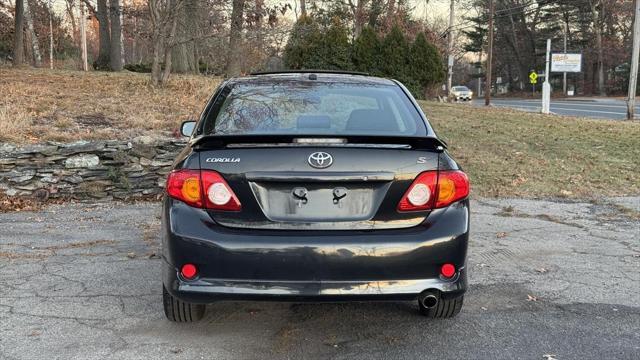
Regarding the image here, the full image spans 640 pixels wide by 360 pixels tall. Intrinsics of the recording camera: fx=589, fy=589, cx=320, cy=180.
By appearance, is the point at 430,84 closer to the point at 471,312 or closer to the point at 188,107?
the point at 188,107

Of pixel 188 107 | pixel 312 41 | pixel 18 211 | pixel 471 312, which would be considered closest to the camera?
pixel 471 312

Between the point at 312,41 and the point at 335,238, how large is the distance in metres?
23.8

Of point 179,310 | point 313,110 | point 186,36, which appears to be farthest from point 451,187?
point 186,36

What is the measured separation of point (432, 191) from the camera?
3.14m

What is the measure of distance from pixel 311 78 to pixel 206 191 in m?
1.54

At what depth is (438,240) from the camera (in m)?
3.08

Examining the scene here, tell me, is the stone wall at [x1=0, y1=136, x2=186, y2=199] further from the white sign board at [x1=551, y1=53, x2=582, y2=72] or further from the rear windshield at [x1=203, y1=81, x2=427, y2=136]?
the white sign board at [x1=551, y1=53, x2=582, y2=72]

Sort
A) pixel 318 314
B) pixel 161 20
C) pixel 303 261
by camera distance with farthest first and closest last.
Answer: pixel 161 20, pixel 318 314, pixel 303 261

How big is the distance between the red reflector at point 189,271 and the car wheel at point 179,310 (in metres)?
0.52

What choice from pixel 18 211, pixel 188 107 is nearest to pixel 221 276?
pixel 18 211

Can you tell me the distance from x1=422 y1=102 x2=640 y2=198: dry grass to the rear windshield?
4.99 metres

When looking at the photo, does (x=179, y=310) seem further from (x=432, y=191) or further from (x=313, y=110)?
(x=432, y=191)

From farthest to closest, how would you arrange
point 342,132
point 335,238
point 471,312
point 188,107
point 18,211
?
point 188,107 < point 18,211 < point 471,312 < point 342,132 < point 335,238

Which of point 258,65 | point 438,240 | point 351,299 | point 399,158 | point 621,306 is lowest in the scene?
point 621,306
